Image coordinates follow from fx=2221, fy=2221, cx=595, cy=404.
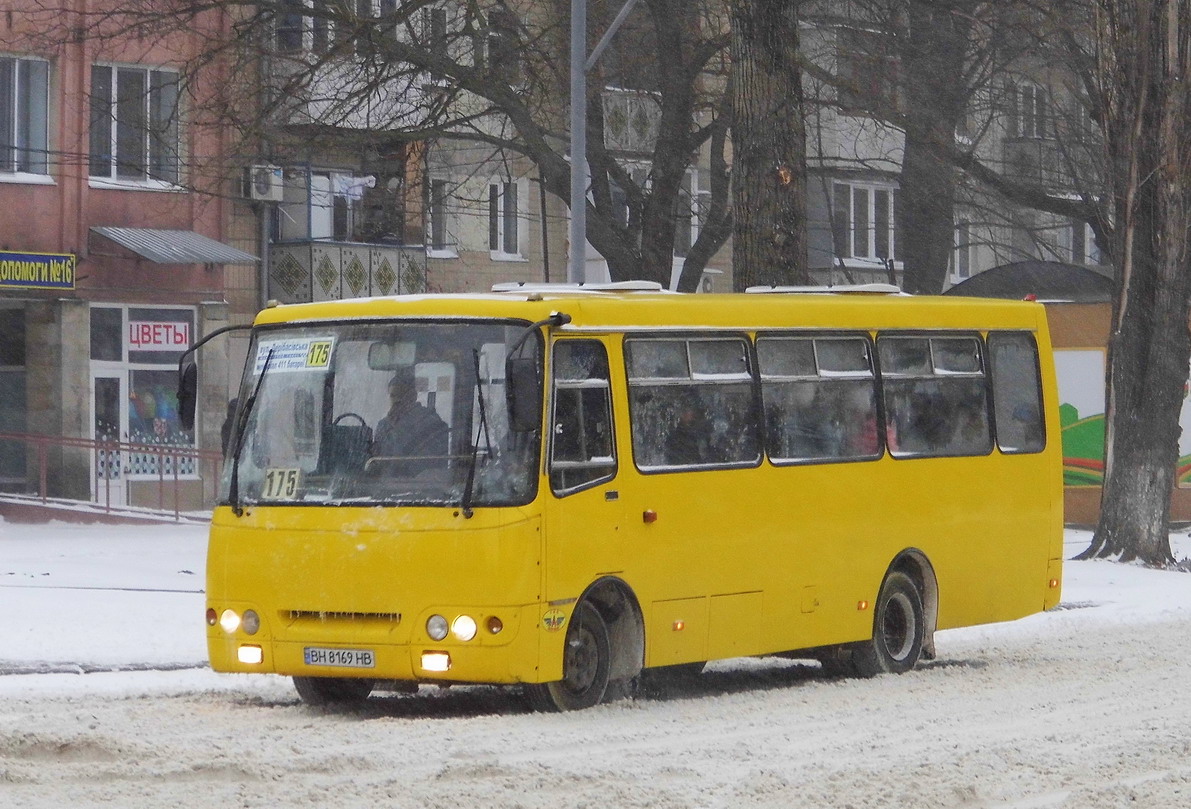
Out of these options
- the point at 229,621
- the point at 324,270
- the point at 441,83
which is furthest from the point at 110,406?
the point at 229,621

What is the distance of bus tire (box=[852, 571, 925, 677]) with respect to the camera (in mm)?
14328

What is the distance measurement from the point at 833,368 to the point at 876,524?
3.51 ft

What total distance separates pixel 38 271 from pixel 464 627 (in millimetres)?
23114

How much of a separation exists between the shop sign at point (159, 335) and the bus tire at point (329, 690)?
75.7 ft

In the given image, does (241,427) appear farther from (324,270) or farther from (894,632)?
(324,270)

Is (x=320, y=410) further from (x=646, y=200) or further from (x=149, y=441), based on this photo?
(x=149, y=441)

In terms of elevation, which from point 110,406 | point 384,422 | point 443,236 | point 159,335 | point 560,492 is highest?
point 443,236

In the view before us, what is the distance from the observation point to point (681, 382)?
504 inches

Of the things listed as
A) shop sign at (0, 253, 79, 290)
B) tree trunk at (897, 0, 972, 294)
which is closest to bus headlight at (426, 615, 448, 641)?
tree trunk at (897, 0, 972, 294)

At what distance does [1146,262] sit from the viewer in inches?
953

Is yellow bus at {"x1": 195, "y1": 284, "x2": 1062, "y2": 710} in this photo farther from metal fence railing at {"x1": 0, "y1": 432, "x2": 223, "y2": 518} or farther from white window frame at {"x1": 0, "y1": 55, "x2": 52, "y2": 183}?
white window frame at {"x1": 0, "y1": 55, "x2": 52, "y2": 183}

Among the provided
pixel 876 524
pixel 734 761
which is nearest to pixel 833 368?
pixel 876 524

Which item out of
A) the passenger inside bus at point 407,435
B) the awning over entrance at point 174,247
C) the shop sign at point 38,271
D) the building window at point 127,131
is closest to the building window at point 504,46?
the awning over entrance at point 174,247

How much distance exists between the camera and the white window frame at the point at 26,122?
109 feet
